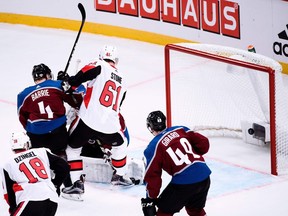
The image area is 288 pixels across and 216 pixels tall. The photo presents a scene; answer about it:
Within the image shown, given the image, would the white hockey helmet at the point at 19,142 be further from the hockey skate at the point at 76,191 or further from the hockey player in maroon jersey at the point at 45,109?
the hockey skate at the point at 76,191

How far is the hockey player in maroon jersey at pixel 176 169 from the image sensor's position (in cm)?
611

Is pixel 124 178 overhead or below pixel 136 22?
below

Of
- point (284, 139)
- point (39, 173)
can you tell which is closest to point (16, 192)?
point (39, 173)

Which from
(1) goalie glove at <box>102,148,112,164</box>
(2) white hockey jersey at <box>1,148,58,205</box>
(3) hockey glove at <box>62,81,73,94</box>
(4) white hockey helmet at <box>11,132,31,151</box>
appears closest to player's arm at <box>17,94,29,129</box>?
(3) hockey glove at <box>62,81,73,94</box>

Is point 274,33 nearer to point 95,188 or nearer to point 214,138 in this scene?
point 214,138

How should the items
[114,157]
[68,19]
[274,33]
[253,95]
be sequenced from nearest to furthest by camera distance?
[114,157] < [253,95] < [274,33] < [68,19]

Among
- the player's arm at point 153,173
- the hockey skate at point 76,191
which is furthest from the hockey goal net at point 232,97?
the player's arm at point 153,173

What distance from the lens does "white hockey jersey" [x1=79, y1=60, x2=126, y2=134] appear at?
7.21 meters

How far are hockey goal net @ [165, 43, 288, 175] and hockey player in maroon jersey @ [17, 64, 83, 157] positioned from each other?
1.44 m

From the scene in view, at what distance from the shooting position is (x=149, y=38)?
11.3 m

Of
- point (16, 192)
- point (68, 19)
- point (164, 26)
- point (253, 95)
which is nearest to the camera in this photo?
point (16, 192)

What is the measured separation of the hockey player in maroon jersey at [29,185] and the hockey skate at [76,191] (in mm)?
1374

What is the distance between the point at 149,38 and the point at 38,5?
1538 mm

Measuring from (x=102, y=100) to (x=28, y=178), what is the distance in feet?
4.73
